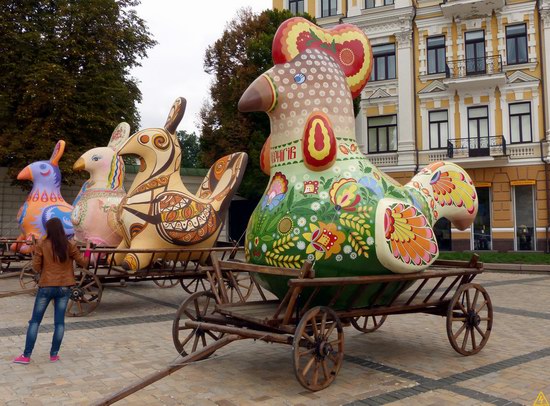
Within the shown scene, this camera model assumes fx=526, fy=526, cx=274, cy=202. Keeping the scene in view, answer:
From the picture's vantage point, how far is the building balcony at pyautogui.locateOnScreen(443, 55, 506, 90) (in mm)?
22067

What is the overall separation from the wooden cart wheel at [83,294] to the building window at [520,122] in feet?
63.1

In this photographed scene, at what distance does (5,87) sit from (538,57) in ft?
69.9

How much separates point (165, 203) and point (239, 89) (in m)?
14.7

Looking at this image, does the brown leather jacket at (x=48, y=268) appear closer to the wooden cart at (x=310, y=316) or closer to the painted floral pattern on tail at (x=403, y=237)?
the wooden cart at (x=310, y=316)

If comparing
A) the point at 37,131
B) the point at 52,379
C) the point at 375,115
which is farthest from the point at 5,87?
the point at 52,379

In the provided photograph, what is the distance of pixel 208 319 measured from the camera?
5105 mm

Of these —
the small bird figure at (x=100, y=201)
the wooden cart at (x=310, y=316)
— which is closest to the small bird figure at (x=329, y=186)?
the wooden cart at (x=310, y=316)

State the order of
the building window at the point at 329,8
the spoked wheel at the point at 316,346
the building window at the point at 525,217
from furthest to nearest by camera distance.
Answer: the building window at the point at 329,8, the building window at the point at 525,217, the spoked wheel at the point at 316,346

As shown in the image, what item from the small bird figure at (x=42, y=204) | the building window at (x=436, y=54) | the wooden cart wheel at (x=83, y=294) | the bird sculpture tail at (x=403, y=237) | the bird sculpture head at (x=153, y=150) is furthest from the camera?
the building window at (x=436, y=54)

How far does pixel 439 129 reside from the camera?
928 inches

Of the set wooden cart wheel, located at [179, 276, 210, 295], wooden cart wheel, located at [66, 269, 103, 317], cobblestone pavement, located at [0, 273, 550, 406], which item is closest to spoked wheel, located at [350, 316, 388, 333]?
cobblestone pavement, located at [0, 273, 550, 406]

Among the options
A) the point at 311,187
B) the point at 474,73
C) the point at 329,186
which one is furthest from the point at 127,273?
the point at 474,73

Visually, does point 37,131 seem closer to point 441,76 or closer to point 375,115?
point 375,115

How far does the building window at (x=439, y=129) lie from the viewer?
76.8ft
